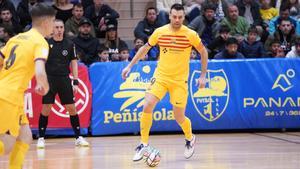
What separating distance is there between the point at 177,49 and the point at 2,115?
13.0 feet

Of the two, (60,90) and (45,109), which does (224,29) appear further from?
(45,109)

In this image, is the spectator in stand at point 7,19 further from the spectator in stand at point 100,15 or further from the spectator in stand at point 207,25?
the spectator in stand at point 207,25

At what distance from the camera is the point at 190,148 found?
1033 cm

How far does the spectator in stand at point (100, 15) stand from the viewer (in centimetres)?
1692

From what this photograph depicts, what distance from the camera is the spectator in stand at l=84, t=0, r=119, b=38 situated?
16.9m

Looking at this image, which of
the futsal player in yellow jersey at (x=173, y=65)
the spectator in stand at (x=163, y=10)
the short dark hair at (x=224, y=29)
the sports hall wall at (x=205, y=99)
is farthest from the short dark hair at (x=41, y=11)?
the spectator in stand at (x=163, y=10)

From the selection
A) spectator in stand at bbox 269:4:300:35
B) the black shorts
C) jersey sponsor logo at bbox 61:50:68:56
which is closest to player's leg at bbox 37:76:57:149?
the black shorts

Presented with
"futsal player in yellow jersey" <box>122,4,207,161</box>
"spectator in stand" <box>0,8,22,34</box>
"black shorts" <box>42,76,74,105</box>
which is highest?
"spectator in stand" <box>0,8,22,34</box>

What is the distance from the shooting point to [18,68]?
6.97m

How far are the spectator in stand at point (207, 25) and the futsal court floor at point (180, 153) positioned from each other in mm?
3504

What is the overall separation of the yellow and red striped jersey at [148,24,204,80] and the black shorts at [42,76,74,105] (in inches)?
111

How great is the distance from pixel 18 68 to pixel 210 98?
789 centimetres

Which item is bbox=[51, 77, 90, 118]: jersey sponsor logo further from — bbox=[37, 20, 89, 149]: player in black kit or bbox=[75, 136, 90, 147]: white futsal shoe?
bbox=[75, 136, 90, 147]: white futsal shoe

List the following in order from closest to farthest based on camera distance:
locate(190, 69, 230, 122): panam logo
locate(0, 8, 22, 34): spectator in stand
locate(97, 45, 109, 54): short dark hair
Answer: locate(190, 69, 230, 122): panam logo < locate(97, 45, 109, 54): short dark hair < locate(0, 8, 22, 34): spectator in stand
